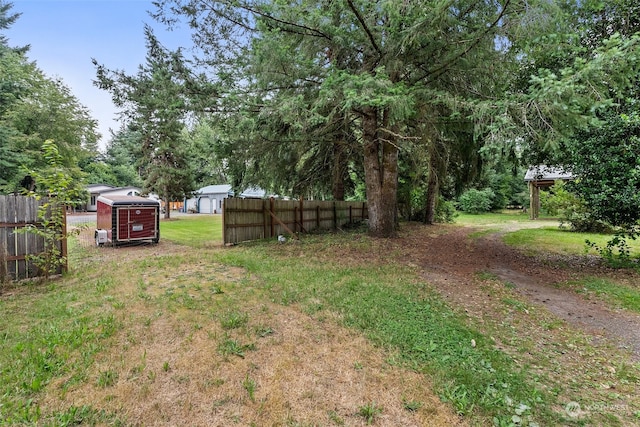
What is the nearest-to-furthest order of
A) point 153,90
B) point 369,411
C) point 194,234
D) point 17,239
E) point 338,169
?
point 369,411 → point 17,239 → point 153,90 → point 338,169 → point 194,234

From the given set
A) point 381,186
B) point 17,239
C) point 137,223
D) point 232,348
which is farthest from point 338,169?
point 232,348

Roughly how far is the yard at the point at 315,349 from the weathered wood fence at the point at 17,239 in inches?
11.8

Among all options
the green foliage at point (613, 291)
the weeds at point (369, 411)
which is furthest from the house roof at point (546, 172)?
the weeds at point (369, 411)

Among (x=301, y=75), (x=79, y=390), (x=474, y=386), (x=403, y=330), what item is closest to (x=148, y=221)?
(x=301, y=75)

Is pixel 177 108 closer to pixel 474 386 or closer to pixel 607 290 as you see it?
pixel 474 386

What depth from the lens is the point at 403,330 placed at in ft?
11.2

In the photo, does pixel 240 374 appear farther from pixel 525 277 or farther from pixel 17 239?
pixel 525 277

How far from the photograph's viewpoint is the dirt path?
3.96 metres

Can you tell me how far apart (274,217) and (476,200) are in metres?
23.7

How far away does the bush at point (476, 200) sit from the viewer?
2744 centimetres

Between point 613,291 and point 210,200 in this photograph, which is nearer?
point 613,291

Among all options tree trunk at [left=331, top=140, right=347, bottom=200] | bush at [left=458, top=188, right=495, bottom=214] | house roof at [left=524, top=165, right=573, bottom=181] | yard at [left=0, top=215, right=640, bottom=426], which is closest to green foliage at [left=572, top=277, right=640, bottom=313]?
yard at [left=0, top=215, right=640, bottom=426]

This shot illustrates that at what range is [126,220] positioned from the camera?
905 cm

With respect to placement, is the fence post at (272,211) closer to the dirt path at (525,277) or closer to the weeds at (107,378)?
the dirt path at (525,277)
